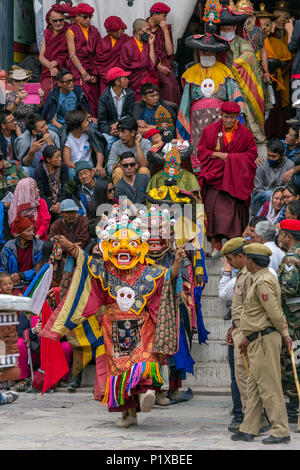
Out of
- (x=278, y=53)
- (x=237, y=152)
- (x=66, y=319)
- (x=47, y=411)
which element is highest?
(x=278, y=53)

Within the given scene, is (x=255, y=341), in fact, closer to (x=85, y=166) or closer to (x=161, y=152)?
(x=161, y=152)

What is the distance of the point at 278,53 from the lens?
47.5ft

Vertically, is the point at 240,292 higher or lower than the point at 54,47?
lower

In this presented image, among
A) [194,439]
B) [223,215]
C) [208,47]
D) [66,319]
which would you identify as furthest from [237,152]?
[194,439]

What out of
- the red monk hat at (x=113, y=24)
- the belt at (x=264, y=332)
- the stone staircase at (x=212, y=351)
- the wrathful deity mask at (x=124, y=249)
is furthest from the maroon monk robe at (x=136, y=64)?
the belt at (x=264, y=332)

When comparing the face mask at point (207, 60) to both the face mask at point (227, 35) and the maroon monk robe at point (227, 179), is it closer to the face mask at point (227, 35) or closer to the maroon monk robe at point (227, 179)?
the face mask at point (227, 35)

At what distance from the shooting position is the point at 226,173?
12000 millimetres

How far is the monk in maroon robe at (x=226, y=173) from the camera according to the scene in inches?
472

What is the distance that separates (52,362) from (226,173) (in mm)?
3059

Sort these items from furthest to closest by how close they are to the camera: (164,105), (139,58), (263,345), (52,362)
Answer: (139,58) < (164,105) < (52,362) < (263,345)

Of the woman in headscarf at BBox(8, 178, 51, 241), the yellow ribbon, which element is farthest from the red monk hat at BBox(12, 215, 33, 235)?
the yellow ribbon

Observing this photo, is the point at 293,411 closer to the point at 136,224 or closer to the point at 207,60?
the point at 136,224

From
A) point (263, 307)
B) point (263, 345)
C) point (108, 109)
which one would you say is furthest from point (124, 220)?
point (108, 109)

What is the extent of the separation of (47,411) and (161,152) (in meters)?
3.26
